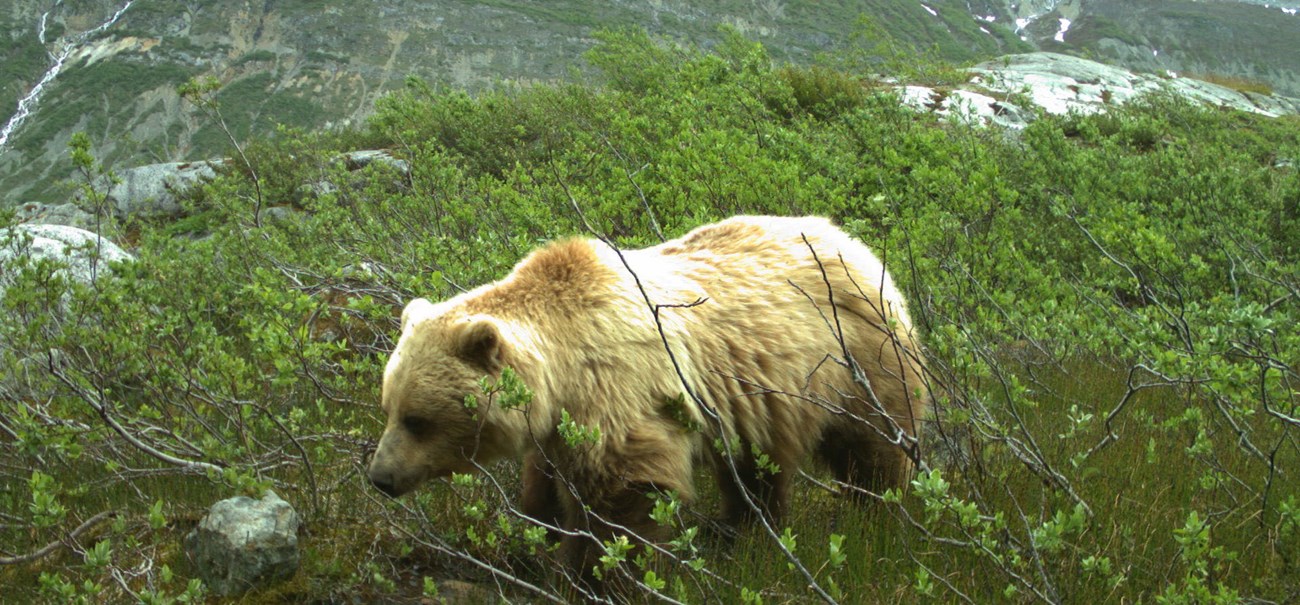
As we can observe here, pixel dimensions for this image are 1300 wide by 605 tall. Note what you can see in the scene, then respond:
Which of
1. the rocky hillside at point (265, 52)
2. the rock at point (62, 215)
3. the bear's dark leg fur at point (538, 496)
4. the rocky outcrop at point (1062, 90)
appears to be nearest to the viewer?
the bear's dark leg fur at point (538, 496)

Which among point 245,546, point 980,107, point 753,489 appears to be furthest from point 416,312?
point 980,107

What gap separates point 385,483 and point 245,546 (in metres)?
0.56

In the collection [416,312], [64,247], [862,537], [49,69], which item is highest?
[416,312]

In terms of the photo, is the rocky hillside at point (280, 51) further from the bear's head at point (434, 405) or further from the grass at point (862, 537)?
the bear's head at point (434, 405)

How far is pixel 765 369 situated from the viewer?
157 inches

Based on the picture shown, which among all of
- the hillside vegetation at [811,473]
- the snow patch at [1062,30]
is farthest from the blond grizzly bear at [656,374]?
the snow patch at [1062,30]

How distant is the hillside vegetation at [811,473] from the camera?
10.7 feet

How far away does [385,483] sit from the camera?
3539 millimetres

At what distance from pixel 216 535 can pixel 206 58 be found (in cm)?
10069

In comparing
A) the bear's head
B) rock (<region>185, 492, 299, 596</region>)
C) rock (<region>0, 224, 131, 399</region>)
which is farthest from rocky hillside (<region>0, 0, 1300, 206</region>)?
rock (<region>185, 492, 299, 596</region>)

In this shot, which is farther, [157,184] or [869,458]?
[157,184]

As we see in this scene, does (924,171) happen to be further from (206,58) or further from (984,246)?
(206,58)

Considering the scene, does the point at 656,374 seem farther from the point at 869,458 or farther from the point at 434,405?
the point at 869,458

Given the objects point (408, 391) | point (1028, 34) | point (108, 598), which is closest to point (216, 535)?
point (108, 598)
